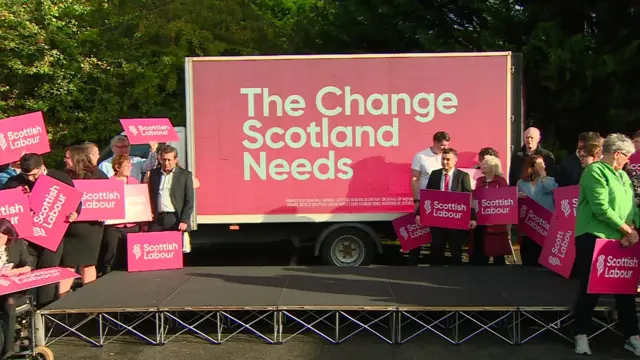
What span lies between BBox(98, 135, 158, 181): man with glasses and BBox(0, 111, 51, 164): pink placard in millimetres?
846

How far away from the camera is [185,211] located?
265 inches

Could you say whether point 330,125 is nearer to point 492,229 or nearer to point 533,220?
point 492,229

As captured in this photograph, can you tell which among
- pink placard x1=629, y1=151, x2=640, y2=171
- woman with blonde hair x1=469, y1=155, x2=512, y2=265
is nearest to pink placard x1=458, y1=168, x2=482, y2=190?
woman with blonde hair x1=469, y1=155, x2=512, y2=265

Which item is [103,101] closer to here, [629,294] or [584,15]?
[584,15]

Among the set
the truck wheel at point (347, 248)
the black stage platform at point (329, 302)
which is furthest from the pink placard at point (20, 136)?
the truck wheel at point (347, 248)

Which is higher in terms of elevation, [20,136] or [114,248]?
[20,136]

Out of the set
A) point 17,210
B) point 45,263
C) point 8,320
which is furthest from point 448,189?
point 8,320

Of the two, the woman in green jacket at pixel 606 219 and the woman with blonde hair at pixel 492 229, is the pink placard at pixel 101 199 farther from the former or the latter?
the woman in green jacket at pixel 606 219

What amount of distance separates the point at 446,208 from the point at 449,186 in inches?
11.0

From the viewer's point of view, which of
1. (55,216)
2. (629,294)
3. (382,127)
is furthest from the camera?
(382,127)

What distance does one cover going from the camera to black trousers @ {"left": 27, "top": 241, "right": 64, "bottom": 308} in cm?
565

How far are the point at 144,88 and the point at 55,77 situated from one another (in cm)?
185

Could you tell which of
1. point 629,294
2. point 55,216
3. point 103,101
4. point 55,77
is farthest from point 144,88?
point 629,294

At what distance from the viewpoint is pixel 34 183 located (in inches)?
223
